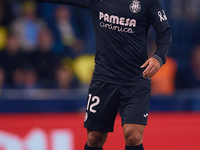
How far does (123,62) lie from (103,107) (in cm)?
44

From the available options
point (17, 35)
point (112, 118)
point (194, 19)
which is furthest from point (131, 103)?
point (194, 19)

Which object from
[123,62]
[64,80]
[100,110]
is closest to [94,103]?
[100,110]

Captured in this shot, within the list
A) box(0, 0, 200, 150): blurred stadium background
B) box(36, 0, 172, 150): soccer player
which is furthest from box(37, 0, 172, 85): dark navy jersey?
box(0, 0, 200, 150): blurred stadium background

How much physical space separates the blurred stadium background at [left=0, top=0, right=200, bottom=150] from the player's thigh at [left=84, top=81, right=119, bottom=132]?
119 cm

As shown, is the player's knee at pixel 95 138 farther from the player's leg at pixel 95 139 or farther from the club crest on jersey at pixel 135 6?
the club crest on jersey at pixel 135 6

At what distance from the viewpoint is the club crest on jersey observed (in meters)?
3.67

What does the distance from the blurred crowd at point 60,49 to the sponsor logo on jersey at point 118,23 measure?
3.10 m

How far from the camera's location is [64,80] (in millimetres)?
6820

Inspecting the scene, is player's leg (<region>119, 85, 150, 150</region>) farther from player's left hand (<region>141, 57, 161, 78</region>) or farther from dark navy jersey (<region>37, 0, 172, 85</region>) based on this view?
player's left hand (<region>141, 57, 161, 78</region>)

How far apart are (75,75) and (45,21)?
113 cm

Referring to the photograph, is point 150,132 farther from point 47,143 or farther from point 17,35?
point 17,35

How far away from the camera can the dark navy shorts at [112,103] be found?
3650 mm

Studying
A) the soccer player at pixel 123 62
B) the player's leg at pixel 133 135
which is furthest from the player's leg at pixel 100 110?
the player's leg at pixel 133 135

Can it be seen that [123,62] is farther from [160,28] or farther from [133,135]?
[133,135]
